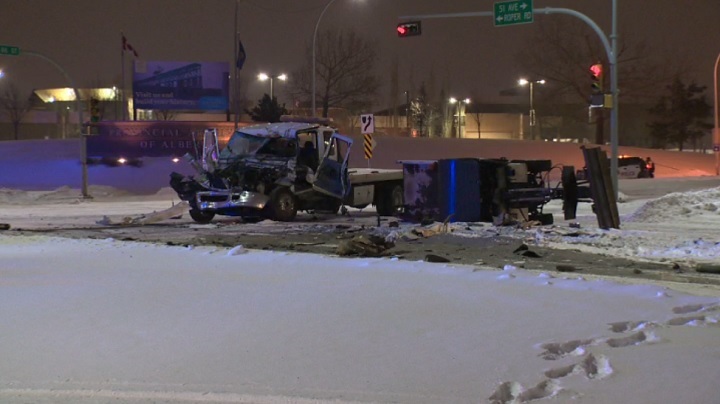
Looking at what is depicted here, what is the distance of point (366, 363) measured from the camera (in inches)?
202

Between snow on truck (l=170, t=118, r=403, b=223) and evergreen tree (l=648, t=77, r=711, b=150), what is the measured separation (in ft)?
248

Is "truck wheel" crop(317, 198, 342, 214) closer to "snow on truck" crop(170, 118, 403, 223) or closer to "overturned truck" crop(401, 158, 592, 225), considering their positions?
"snow on truck" crop(170, 118, 403, 223)

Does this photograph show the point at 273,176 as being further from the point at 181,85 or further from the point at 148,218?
the point at 181,85

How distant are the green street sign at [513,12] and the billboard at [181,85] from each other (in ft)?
101

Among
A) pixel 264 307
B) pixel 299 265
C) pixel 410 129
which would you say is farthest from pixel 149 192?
pixel 410 129

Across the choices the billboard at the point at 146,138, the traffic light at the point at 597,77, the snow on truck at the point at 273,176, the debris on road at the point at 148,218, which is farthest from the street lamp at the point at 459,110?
the debris on road at the point at 148,218

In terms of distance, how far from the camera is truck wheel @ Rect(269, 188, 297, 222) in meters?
16.7

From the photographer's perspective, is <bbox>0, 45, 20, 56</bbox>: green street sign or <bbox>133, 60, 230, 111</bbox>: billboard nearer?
<bbox>0, 45, 20, 56</bbox>: green street sign

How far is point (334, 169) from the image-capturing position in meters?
17.7

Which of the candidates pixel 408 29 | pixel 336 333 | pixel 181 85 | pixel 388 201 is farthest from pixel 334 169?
pixel 181 85

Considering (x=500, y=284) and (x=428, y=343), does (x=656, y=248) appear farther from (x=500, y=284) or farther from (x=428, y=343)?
(x=428, y=343)

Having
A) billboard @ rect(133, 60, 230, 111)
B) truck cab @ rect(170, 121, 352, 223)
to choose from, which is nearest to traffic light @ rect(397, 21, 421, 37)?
truck cab @ rect(170, 121, 352, 223)

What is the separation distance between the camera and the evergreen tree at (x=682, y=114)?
84938mm

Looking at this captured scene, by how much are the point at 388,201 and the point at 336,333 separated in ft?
43.6
